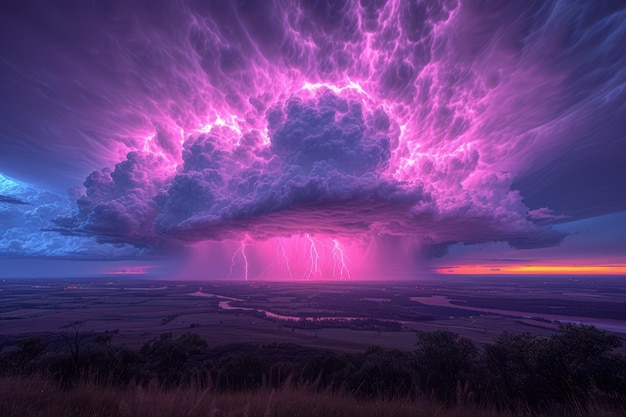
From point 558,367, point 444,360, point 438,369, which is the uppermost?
point 558,367

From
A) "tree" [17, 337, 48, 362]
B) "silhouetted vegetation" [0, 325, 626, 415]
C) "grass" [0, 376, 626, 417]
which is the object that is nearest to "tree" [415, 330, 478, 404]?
"silhouetted vegetation" [0, 325, 626, 415]

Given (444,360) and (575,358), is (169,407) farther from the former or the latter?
(444,360)

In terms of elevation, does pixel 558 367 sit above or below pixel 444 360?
above

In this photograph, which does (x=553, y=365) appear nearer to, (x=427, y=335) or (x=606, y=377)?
(x=606, y=377)

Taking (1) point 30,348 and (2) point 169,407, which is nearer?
(2) point 169,407

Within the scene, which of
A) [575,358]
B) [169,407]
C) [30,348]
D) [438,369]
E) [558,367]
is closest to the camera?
[169,407]

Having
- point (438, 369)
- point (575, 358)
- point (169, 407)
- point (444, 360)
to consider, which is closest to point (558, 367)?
point (575, 358)

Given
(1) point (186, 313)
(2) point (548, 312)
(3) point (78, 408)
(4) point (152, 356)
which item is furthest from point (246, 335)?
(2) point (548, 312)

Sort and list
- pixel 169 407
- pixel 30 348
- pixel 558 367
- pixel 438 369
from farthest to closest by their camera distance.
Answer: pixel 30 348 → pixel 438 369 → pixel 558 367 → pixel 169 407
